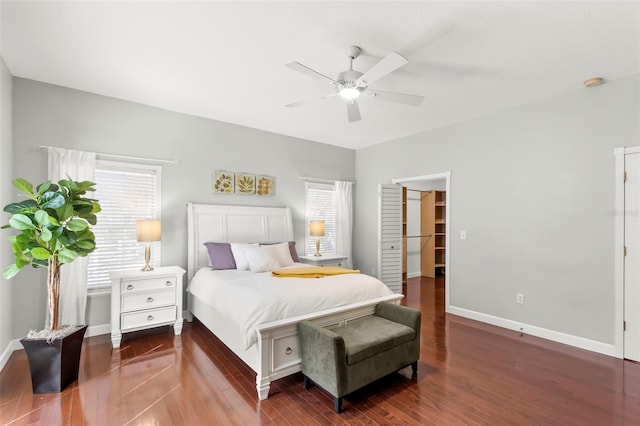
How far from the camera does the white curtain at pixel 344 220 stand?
5.92m

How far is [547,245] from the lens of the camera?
370 cm

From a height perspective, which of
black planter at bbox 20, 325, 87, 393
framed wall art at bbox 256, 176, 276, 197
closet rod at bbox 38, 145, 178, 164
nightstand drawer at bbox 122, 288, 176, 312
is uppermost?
closet rod at bbox 38, 145, 178, 164

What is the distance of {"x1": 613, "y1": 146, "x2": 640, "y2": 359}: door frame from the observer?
316 centimetres

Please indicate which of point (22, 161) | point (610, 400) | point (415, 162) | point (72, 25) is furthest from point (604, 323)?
point (22, 161)

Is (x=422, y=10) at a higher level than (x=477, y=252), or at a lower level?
higher

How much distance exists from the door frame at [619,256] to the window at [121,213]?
17.3ft

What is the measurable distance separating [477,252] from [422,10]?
3.32 metres

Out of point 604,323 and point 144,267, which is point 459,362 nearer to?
point 604,323

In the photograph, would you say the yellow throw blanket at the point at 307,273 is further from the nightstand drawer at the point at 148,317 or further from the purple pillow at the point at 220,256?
the nightstand drawer at the point at 148,317

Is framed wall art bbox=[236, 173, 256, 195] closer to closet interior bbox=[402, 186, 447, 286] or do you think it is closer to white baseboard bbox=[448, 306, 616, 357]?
white baseboard bbox=[448, 306, 616, 357]

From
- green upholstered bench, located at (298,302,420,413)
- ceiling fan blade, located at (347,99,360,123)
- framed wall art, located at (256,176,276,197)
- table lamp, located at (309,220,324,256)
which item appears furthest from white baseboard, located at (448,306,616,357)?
framed wall art, located at (256,176,276,197)

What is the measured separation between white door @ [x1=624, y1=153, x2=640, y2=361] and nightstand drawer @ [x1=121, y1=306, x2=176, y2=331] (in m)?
4.89

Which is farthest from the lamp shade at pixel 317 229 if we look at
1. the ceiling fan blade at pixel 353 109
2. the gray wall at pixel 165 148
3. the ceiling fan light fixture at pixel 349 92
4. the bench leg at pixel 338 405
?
the bench leg at pixel 338 405

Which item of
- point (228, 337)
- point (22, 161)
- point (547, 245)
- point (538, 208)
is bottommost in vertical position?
point (228, 337)
